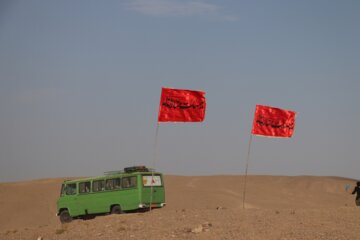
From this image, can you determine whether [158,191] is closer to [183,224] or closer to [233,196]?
[183,224]

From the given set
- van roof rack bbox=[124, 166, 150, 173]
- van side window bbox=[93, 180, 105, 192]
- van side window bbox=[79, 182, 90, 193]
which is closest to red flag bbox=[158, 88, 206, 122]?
van roof rack bbox=[124, 166, 150, 173]

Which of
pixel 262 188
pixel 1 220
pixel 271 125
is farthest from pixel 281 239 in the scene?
pixel 262 188

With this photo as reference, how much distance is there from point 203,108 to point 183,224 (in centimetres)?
853

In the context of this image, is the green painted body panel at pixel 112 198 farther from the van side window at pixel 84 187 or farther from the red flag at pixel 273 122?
the red flag at pixel 273 122

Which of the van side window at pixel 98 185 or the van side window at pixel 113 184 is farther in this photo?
the van side window at pixel 98 185

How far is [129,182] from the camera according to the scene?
27375 millimetres

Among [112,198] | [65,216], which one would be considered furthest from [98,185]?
[65,216]

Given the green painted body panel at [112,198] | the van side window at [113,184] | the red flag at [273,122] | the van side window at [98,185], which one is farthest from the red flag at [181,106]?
the van side window at [98,185]

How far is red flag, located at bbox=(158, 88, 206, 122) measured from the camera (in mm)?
26734

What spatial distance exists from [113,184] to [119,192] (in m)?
0.53

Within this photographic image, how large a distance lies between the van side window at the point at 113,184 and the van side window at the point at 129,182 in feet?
0.91

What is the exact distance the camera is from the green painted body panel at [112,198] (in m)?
27.1

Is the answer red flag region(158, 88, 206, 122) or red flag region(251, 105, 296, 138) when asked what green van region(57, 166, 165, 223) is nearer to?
red flag region(158, 88, 206, 122)

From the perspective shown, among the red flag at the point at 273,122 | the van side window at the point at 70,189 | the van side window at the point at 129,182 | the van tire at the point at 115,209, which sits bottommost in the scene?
the van tire at the point at 115,209
